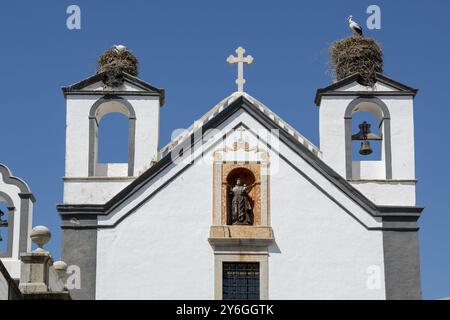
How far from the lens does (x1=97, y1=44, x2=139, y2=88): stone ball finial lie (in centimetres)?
3072

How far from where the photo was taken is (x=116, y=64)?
3091 cm

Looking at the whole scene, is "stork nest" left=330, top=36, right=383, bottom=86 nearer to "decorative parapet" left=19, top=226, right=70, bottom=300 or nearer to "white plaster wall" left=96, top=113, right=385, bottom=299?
"white plaster wall" left=96, top=113, right=385, bottom=299

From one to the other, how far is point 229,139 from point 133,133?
2.54 metres

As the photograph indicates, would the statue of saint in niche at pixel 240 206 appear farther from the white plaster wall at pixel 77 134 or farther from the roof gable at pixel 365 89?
the white plaster wall at pixel 77 134

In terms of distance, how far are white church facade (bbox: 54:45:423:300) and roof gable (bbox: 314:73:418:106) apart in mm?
910

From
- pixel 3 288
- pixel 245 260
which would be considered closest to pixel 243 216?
pixel 245 260

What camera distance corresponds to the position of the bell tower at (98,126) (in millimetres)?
29781

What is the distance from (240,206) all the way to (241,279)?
5.44 feet

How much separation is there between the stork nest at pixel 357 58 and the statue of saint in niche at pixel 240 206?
4.35 meters

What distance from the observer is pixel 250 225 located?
28578mm

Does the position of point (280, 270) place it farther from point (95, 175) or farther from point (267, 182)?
point (95, 175)

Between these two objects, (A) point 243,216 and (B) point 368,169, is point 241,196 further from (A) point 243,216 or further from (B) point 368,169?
(B) point 368,169

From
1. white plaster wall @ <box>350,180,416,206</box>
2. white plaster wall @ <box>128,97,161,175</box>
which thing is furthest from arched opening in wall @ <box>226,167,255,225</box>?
white plaster wall @ <box>350,180,416,206</box>
